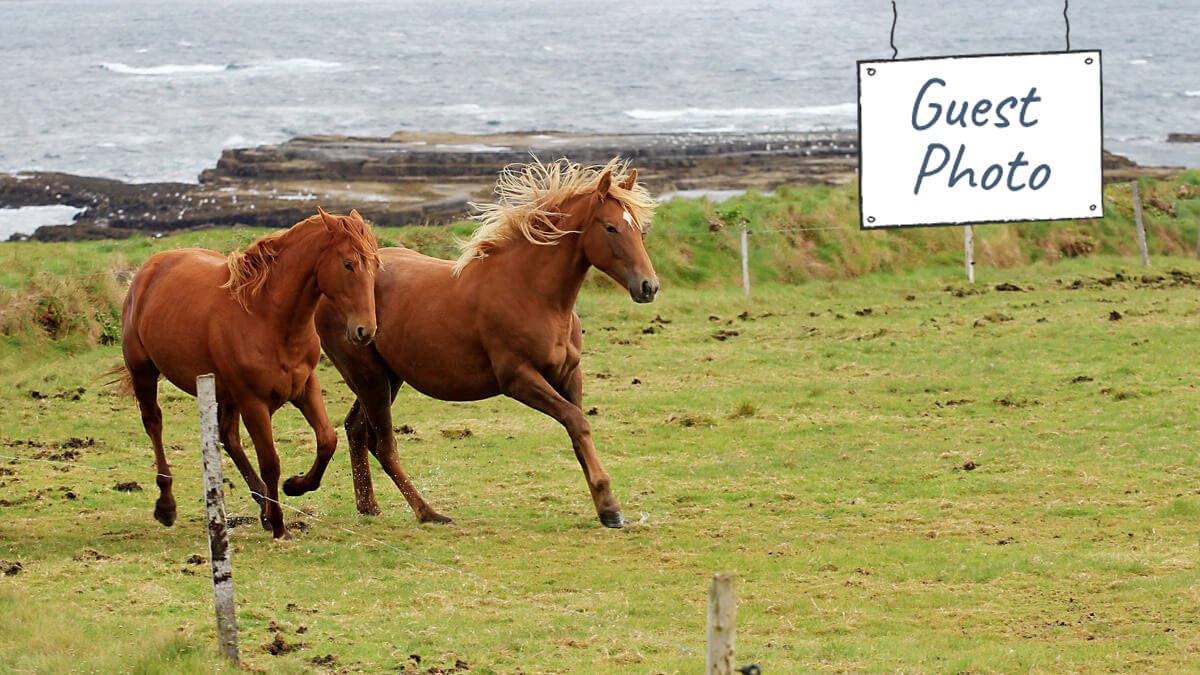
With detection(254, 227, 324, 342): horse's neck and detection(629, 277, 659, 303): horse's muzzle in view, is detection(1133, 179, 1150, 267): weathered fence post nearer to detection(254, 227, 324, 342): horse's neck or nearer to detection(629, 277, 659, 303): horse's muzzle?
detection(629, 277, 659, 303): horse's muzzle

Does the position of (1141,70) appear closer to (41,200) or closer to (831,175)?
(831,175)

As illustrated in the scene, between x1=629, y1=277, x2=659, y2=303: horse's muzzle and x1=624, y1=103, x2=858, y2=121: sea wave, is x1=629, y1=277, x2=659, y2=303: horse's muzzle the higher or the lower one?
the lower one

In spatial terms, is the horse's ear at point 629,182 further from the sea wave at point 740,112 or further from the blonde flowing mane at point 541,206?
the sea wave at point 740,112

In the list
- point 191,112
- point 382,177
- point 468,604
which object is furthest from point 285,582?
point 191,112

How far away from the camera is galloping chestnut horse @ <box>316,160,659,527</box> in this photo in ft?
31.6

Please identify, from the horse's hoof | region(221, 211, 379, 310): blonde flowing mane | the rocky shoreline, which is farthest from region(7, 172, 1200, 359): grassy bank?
the rocky shoreline

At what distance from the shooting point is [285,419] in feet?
46.3

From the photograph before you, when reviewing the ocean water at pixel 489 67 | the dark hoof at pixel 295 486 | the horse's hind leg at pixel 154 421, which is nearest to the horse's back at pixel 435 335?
the dark hoof at pixel 295 486

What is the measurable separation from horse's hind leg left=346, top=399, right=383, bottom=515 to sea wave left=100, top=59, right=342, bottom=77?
324ft

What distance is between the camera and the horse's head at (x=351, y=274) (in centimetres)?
884

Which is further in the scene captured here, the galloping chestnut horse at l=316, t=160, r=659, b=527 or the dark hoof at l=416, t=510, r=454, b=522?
the dark hoof at l=416, t=510, r=454, b=522

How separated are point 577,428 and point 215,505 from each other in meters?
3.60

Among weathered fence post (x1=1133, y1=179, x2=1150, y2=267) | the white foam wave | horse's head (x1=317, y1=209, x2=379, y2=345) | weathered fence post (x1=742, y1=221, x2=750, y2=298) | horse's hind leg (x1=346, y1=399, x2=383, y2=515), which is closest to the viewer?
horse's head (x1=317, y1=209, x2=379, y2=345)

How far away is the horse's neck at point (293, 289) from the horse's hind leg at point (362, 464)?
1387 millimetres
